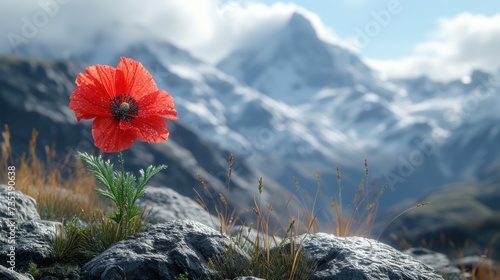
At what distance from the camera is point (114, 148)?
5488 millimetres

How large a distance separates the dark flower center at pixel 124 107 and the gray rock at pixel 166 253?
1.35 meters

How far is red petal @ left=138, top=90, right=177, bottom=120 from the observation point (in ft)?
18.8

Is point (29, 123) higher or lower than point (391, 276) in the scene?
higher

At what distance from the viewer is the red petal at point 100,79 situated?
18.5 ft

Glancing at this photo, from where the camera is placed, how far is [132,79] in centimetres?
582

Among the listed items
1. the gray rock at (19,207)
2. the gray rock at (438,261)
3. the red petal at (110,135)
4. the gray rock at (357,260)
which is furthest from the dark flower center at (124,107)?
the gray rock at (438,261)

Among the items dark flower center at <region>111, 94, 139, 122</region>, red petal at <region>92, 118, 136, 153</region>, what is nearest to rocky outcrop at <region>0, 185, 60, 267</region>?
red petal at <region>92, 118, 136, 153</region>

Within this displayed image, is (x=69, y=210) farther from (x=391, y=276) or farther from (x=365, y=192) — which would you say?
(x=391, y=276)

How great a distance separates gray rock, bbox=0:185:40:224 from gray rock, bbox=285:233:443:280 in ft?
11.7

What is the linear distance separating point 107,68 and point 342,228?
3.73 m

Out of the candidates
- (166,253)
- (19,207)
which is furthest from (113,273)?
(19,207)

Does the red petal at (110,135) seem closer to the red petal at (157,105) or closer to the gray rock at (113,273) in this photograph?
the red petal at (157,105)

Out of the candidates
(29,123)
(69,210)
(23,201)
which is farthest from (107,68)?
(29,123)

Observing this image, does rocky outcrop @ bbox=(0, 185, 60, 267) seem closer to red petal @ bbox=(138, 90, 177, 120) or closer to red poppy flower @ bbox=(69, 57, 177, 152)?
red poppy flower @ bbox=(69, 57, 177, 152)
